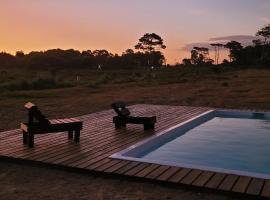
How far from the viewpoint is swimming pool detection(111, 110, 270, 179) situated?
7164mm

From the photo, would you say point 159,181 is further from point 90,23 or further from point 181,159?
point 90,23

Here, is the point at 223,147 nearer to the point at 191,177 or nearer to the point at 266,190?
the point at 191,177

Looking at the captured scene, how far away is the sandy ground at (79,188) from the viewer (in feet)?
15.7

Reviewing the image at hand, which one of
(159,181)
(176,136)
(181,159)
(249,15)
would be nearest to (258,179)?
(159,181)

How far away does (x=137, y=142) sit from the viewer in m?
7.55

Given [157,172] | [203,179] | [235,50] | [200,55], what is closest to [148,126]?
[157,172]

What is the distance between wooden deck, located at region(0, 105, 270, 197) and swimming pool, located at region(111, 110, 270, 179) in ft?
0.79

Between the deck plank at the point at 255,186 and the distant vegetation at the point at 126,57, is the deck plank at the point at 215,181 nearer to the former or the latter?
the deck plank at the point at 255,186

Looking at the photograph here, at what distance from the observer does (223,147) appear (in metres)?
8.94

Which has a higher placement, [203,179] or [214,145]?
[203,179]

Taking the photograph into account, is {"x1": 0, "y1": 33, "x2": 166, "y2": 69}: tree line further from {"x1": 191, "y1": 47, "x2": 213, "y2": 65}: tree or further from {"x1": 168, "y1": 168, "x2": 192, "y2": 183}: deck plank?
{"x1": 168, "y1": 168, "x2": 192, "y2": 183}: deck plank

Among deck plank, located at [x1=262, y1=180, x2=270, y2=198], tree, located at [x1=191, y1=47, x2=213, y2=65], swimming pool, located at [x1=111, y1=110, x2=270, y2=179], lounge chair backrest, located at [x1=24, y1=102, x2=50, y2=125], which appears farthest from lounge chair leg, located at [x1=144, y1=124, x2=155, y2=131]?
tree, located at [x1=191, y1=47, x2=213, y2=65]

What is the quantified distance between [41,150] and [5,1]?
1193 cm

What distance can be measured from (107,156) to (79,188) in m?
1.31
